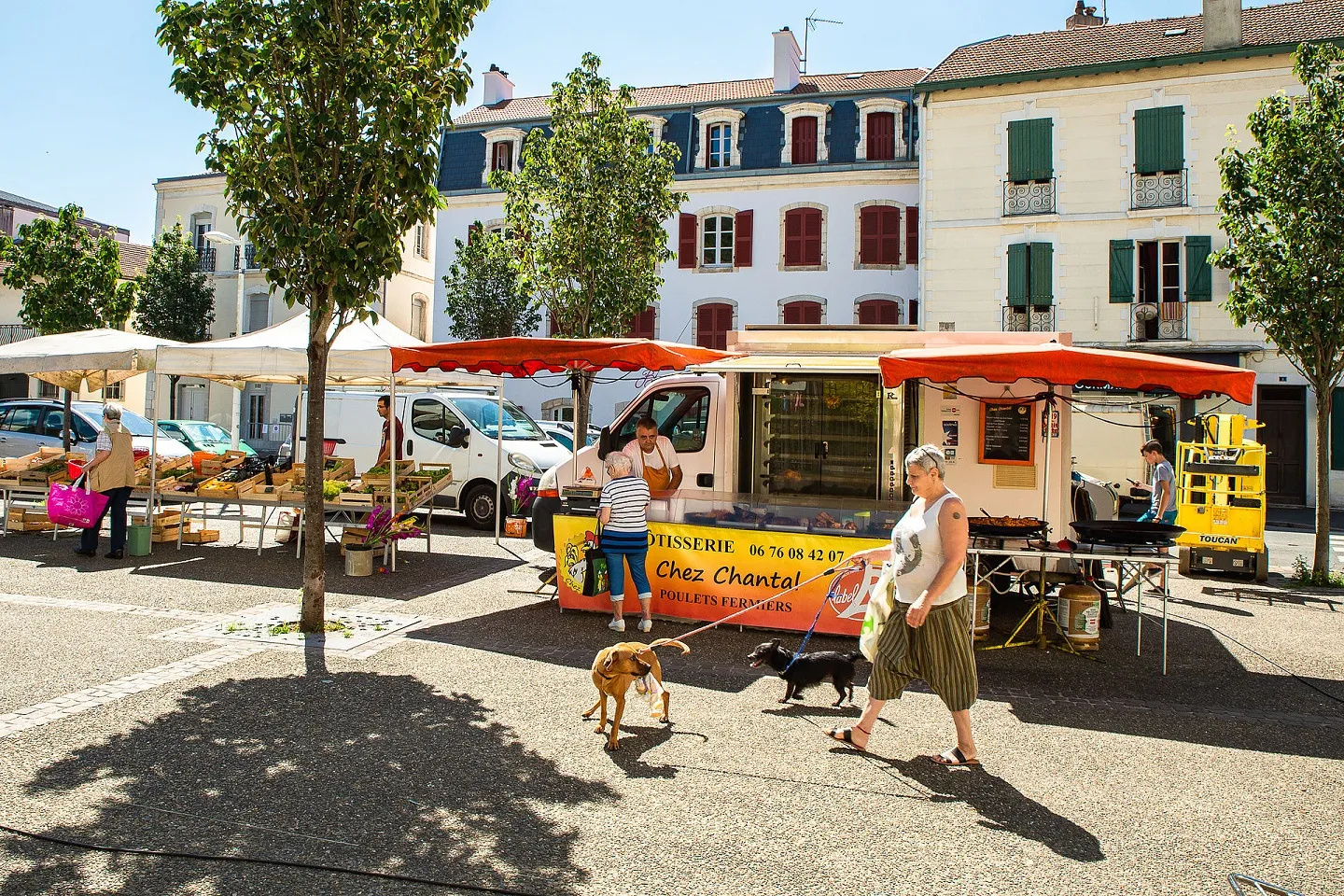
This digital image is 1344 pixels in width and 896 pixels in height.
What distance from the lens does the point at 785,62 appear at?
30.7m

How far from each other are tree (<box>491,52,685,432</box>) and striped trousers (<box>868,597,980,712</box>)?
10392mm

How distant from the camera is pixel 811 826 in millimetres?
4434

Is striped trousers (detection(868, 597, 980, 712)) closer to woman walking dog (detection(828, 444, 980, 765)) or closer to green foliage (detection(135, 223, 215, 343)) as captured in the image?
woman walking dog (detection(828, 444, 980, 765))

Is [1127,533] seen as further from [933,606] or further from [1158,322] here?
[1158,322]

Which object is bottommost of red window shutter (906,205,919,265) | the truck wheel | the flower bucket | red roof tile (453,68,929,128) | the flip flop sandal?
the flip flop sandal

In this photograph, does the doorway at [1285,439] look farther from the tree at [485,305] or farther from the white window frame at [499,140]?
the white window frame at [499,140]

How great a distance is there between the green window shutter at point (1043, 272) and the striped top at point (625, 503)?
1884 centimetres

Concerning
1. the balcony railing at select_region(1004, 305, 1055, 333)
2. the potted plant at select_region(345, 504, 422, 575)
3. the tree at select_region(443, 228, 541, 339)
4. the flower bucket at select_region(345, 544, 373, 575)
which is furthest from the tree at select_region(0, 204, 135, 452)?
the balcony railing at select_region(1004, 305, 1055, 333)

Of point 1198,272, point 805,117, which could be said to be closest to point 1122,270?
point 1198,272

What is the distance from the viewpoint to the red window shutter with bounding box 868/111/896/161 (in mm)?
28722

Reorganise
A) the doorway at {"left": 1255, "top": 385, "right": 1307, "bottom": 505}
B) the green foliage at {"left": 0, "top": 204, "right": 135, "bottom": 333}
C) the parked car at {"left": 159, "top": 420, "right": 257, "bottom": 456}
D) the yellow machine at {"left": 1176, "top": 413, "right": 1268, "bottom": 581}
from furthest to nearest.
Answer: the doorway at {"left": 1255, "top": 385, "right": 1307, "bottom": 505} < the parked car at {"left": 159, "top": 420, "right": 257, "bottom": 456} < the green foliage at {"left": 0, "top": 204, "right": 135, "bottom": 333} < the yellow machine at {"left": 1176, "top": 413, "right": 1268, "bottom": 581}

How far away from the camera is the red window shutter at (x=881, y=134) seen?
28722 mm

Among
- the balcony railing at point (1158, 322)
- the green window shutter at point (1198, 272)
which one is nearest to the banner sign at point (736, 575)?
the balcony railing at point (1158, 322)

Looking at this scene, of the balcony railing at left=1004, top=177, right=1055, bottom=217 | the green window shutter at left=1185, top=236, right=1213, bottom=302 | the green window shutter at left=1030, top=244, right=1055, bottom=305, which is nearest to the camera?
the green window shutter at left=1185, top=236, right=1213, bottom=302
